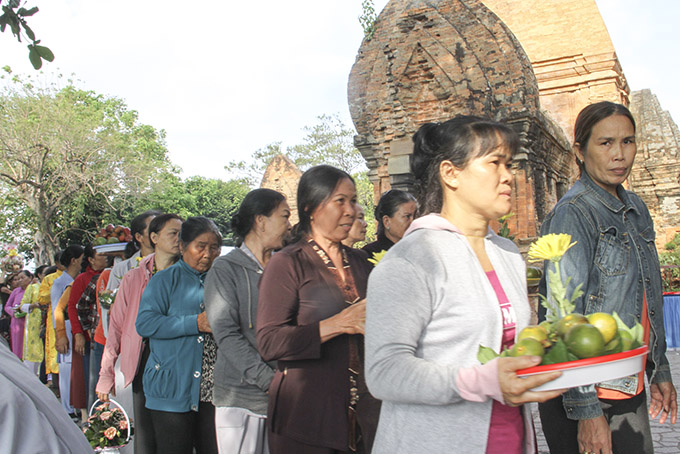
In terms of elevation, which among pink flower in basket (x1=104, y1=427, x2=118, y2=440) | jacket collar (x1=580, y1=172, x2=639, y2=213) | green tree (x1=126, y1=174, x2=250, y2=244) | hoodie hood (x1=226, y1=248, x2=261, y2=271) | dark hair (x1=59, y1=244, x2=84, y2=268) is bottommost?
pink flower in basket (x1=104, y1=427, x2=118, y2=440)

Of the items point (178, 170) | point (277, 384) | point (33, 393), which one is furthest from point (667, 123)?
point (178, 170)

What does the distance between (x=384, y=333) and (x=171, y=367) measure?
2.30 meters

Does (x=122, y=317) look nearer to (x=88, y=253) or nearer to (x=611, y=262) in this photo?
(x=88, y=253)

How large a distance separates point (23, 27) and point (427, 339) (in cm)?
304

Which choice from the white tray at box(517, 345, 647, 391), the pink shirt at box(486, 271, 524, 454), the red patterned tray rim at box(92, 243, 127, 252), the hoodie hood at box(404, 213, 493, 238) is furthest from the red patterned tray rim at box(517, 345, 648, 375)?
the red patterned tray rim at box(92, 243, 127, 252)

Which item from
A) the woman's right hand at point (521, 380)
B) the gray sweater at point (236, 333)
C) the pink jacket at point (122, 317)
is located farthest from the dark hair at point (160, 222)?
the woman's right hand at point (521, 380)

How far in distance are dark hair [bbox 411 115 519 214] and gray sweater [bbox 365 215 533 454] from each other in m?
0.26

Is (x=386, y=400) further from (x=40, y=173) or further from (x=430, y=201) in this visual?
(x=40, y=173)

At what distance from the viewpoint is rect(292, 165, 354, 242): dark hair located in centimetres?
281

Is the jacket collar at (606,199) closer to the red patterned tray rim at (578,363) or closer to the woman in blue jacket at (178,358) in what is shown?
the red patterned tray rim at (578,363)

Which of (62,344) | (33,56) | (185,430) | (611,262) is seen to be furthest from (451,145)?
(62,344)

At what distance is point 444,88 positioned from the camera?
859cm

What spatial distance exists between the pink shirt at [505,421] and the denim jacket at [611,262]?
0.58m

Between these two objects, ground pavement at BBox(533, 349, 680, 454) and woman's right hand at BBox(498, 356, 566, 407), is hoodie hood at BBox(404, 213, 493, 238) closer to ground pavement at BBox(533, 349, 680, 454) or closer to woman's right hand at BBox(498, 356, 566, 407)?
woman's right hand at BBox(498, 356, 566, 407)
